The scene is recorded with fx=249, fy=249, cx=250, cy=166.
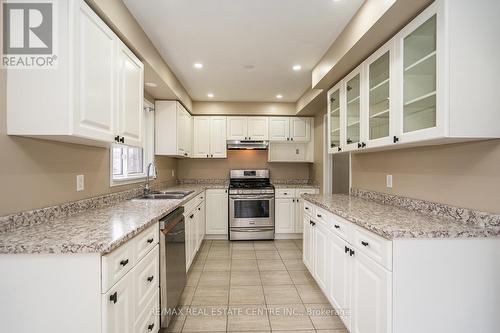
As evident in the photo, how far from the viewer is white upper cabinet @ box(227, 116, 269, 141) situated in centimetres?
467

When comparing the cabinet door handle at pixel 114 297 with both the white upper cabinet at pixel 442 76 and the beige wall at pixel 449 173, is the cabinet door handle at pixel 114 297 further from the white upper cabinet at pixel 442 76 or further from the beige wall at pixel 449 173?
the beige wall at pixel 449 173

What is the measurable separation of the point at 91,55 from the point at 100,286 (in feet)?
4.13

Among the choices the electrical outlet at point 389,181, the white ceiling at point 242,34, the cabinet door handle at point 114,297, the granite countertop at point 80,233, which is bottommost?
the cabinet door handle at point 114,297

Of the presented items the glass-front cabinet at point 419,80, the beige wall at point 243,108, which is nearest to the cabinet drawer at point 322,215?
the glass-front cabinet at point 419,80

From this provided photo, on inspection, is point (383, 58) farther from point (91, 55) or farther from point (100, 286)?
point (100, 286)

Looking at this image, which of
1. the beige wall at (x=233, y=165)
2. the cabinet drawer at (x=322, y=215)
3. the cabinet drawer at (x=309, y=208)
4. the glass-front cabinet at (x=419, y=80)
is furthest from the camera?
the beige wall at (x=233, y=165)

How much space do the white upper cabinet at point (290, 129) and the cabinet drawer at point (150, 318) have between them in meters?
3.44

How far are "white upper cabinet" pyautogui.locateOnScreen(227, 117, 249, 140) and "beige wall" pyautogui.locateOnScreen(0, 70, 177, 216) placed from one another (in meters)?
2.78

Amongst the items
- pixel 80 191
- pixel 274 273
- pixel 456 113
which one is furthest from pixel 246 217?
pixel 456 113

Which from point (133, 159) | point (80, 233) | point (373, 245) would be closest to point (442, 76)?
point (373, 245)

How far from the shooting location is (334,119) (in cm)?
297

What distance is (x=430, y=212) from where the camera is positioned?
68.2 inches

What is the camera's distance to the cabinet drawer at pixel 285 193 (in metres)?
4.34

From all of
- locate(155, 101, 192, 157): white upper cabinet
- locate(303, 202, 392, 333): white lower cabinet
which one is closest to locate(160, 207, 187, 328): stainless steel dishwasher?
locate(303, 202, 392, 333): white lower cabinet
